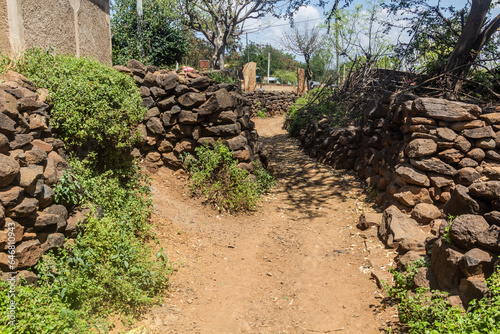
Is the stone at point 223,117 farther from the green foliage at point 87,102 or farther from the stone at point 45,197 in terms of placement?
the stone at point 45,197

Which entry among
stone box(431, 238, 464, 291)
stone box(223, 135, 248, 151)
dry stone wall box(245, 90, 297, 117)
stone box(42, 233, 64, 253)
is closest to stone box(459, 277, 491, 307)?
stone box(431, 238, 464, 291)

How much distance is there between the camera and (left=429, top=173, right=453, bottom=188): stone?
550 centimetres

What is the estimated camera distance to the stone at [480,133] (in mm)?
5379

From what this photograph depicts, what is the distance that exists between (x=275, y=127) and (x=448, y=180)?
1187 cm

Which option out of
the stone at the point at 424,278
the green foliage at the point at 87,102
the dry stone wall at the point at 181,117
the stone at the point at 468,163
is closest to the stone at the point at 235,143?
the dry stone wall at the point at 181,117

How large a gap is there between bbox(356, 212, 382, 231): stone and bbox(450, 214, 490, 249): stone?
7.71 feet

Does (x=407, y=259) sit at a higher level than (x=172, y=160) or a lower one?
lower

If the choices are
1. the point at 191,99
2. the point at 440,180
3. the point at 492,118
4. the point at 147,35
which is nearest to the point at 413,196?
the point at 440,180

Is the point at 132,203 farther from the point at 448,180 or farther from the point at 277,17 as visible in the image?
the point at 277,17

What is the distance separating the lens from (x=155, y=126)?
6.77m

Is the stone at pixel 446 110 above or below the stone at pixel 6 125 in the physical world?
above

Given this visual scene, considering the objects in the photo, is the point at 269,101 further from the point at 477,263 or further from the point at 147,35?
the point at 477,263

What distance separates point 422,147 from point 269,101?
52.2ft

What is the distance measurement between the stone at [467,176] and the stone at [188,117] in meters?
4.50
